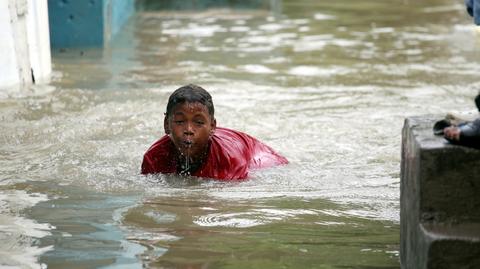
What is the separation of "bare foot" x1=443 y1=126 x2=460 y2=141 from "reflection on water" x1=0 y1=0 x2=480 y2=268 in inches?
29.1

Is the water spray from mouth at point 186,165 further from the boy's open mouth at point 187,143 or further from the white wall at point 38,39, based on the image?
the white wall at point 38,39

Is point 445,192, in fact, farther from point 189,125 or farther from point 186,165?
point 186,165

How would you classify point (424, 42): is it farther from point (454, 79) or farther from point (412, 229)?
point (412, 229)

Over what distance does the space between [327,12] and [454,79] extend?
648 cm

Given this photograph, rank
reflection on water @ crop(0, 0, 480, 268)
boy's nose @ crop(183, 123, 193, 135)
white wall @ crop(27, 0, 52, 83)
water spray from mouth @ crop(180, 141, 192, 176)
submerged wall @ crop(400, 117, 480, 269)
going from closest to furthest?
1. submerged wall @ crop(400, 117, 480, 269)
2. reflection on water @ crop(0, 0, 480, 268)
3. boy's nose @ crop(183, 123, 193, 135)
4. water spray from mouth @ crop(180, 141, 192, 176)
5. white wall @ crop(27, 0, 52, 83)

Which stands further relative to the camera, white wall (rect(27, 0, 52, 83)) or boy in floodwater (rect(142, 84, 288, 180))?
white wall (rect(27, 0, 52, 83))

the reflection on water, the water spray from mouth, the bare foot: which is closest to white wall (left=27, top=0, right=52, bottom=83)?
the reflection on water

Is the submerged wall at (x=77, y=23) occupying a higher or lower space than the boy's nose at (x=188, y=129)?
lower

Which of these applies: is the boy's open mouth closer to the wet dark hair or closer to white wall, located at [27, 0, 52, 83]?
the wet dark hair

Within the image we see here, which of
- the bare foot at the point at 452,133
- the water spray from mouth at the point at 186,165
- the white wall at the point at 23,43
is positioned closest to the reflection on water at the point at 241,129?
the water spray from mouth at the point at 186,165

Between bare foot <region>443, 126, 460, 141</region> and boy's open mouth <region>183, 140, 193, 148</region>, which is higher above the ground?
bare foot <region>443, 126, 460, 141</region>

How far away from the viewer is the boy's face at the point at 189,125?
5.98 m

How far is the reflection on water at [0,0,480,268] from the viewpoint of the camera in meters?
4.54

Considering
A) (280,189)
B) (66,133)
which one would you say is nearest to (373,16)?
(66,133)
